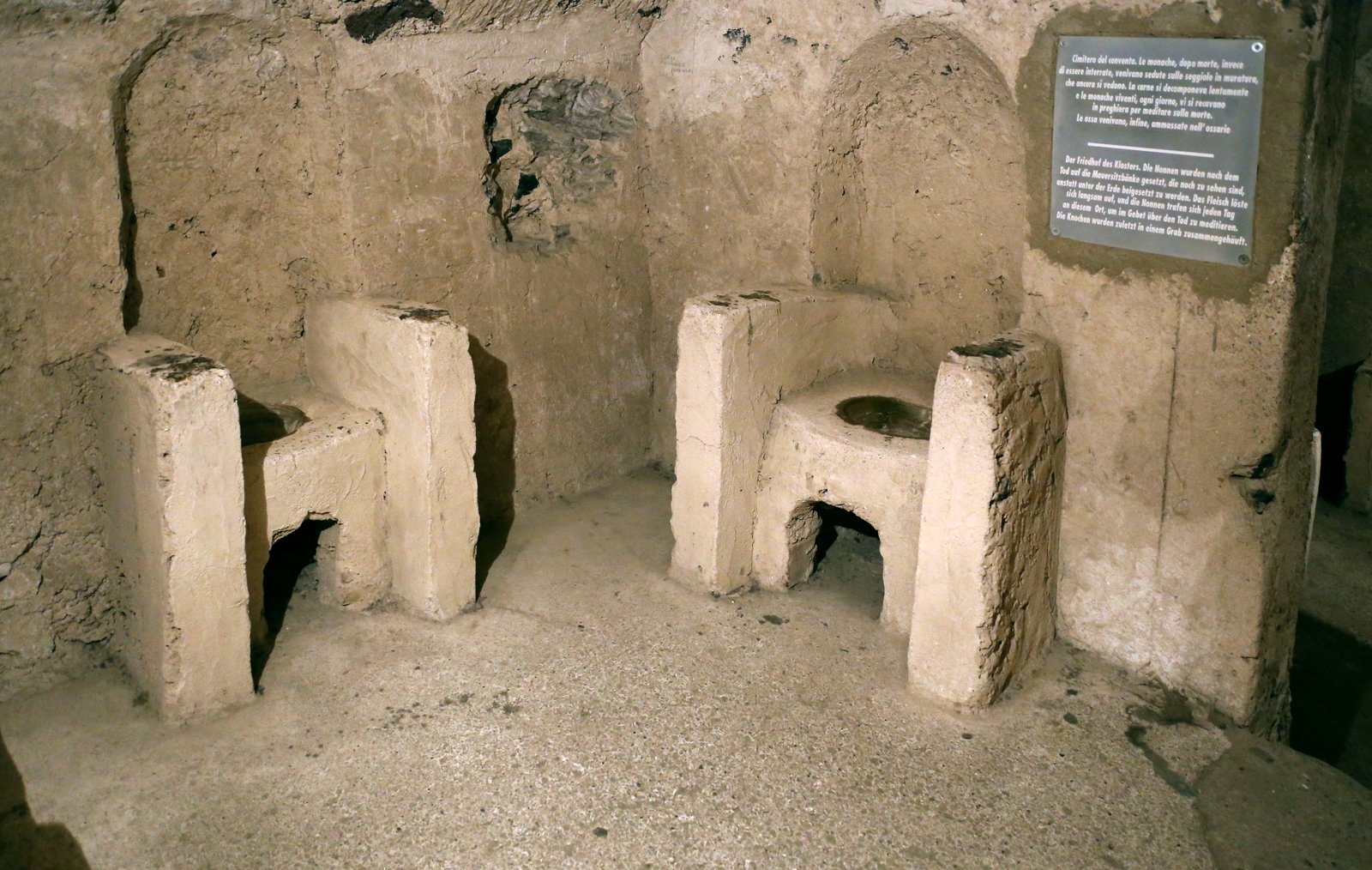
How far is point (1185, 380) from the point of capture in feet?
13.6

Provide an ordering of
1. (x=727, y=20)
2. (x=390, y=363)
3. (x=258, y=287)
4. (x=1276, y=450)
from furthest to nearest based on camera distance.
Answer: (x=727, y=20), (x=258, y=287), (x=390, y=363), (x=1276, y=450)

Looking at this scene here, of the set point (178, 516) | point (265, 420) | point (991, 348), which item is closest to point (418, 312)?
point (265, 420)

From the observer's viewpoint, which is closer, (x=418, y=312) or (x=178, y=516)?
(x=178, y=516)

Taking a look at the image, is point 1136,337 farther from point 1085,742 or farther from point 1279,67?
point 1085,742

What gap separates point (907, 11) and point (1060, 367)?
1.53m

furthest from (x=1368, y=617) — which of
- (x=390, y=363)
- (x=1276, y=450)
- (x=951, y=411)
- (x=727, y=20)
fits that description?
(x=390, y=363)

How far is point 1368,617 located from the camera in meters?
5.28

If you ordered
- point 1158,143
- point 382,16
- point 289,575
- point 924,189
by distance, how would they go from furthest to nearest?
point 924,189, point 289,575, point 382,16, point 1158,143

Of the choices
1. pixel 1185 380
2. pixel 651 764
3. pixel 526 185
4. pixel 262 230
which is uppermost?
pixel 526 185

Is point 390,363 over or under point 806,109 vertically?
under

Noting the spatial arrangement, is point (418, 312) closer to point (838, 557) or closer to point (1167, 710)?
point (838, 557)

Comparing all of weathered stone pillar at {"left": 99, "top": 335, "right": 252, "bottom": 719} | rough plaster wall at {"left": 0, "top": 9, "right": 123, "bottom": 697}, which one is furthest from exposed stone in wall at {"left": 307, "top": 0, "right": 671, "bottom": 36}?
weathered stone pillar at {"left": 99, "top": 335, "right": 252, "bottom": 719}

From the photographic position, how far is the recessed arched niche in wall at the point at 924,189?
4.97 m

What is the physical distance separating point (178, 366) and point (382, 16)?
5.90ft
